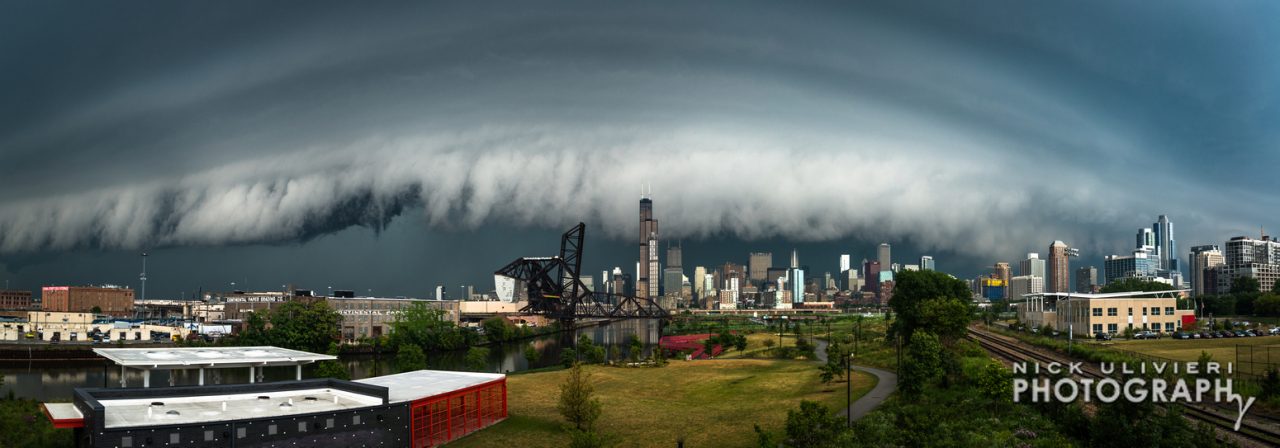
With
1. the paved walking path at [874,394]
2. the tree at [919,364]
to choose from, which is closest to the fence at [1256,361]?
the tree at [919,364]

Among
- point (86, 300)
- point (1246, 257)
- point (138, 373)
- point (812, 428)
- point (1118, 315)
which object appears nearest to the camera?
point (812, 428)

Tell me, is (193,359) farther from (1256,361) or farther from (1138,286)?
(1138,286)

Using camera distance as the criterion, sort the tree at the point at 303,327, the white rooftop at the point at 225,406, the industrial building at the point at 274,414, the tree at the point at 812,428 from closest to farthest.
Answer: the industrial building at the point at 274,414
the white rooftop at the point at 225,406
the tree at the point at 812,428
the tree at the point at 303,327

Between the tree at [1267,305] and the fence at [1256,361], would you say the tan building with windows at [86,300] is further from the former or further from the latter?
the tree at [1267,305]

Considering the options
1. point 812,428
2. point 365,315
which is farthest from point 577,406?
point 365,315

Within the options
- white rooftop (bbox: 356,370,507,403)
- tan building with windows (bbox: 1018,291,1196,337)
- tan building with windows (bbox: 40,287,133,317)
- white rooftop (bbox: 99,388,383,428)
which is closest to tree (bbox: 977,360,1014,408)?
white rooftop (bbox: 356,370,507,403)

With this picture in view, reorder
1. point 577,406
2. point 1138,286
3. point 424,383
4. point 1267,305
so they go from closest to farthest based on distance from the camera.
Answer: point 577,406
point 424,383
point 1267,305
point 1138,286
